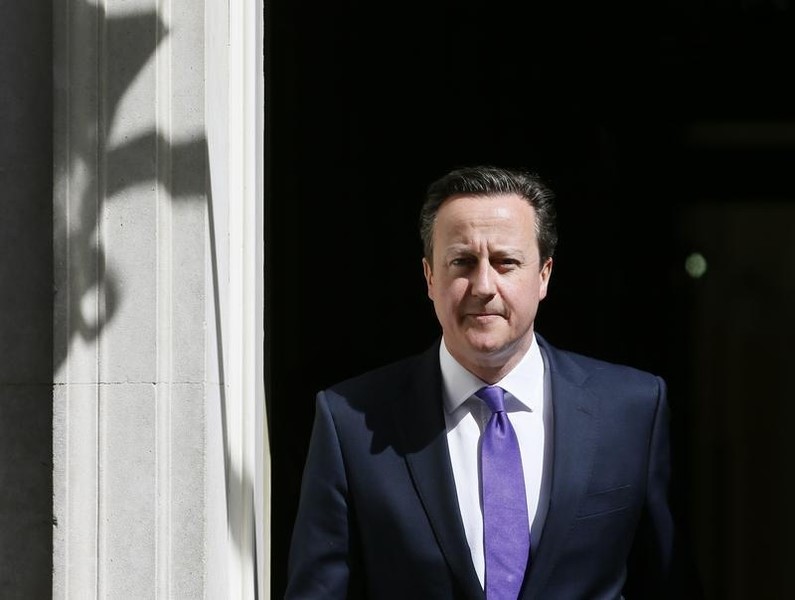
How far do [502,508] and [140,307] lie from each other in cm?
136

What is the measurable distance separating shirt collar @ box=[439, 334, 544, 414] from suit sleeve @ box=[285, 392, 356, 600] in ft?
1.31

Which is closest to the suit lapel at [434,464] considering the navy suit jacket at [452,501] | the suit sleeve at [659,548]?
the navy suit jacket at [452,501]

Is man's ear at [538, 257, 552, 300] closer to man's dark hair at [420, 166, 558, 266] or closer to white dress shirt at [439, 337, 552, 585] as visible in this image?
man's dark hair at [420, 166, 558, 266]

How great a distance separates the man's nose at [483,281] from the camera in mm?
3963

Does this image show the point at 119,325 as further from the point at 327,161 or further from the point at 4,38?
the point at 327,161

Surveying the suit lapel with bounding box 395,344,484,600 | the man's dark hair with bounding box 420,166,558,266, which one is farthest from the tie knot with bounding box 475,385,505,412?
the man's dark hair with bounding box 420,166,558,266

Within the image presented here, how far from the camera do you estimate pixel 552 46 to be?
790 cm

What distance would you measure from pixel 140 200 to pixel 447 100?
3.58 metres

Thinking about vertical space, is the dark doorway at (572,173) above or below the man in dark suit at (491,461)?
above

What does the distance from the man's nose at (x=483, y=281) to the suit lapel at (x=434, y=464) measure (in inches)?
14.3

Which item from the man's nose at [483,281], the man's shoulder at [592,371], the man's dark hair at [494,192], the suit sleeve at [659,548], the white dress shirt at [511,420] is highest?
the man's dark hair at [494,192]

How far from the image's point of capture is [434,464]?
13.4ft

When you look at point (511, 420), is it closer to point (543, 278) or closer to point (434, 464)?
point (434, 464)

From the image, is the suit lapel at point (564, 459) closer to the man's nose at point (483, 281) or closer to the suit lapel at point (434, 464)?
the suit lapel at point (434, 464)
